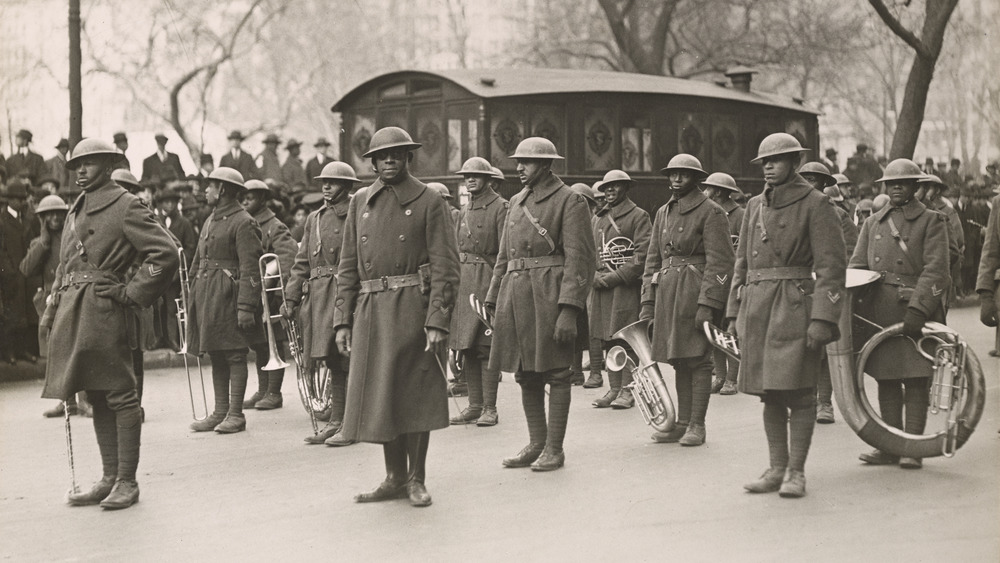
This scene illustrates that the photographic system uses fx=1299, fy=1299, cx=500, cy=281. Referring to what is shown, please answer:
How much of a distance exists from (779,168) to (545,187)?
1.72 metres

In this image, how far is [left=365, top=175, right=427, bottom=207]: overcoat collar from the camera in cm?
776

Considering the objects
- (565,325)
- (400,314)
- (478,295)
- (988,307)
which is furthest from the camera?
(478,295)

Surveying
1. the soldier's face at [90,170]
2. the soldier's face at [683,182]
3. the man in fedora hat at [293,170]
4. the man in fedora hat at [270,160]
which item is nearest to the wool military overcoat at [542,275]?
the soldier's face at [683,182]

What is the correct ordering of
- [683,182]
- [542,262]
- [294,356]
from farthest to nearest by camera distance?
[294,356], [683,182], [542,262]

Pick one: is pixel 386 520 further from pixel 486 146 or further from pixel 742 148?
pixel 742 148

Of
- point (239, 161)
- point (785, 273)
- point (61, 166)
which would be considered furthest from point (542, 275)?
point (239, 161)

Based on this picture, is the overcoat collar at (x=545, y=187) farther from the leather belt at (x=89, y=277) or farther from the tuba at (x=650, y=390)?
the leather belt at (x=89, y=277)

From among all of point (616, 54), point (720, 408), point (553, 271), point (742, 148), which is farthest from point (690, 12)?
point (553, 271)

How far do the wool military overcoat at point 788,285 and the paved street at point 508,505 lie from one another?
2.57ft

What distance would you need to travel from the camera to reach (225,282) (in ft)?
35.8

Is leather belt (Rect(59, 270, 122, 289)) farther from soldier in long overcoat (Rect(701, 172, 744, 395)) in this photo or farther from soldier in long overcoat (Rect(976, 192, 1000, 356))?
soldier in long overcoat (Rect(701, 172, 744, 395))

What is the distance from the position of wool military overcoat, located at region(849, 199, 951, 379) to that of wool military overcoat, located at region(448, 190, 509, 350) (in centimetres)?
339

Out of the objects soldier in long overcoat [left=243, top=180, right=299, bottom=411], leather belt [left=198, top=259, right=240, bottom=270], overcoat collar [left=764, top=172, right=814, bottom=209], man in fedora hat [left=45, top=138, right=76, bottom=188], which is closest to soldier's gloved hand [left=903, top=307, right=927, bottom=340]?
overcoat collar [left=764, top=172, right=814, bottom=209]

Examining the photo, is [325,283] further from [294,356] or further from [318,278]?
[294,356]
